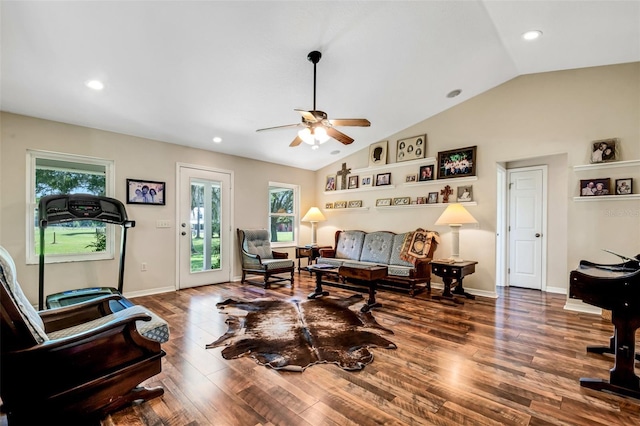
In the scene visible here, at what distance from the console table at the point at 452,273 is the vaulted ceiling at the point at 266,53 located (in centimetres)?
250

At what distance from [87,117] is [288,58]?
2761 mm

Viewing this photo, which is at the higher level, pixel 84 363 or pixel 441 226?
pixel 441 226

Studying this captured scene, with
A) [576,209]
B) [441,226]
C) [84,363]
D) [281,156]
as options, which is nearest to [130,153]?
[281,156]

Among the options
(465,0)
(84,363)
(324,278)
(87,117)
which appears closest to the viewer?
(84,363)

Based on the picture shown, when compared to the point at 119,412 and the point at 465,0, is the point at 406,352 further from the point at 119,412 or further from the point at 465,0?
the point at 465,0

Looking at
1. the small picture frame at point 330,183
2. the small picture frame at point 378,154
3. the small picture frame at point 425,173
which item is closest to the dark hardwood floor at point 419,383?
the small picture frame at point 425,173

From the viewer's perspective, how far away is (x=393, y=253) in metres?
5.17

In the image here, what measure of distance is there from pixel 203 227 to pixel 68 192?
1888mm

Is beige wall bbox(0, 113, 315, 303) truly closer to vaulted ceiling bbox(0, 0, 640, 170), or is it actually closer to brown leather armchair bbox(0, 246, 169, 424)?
vaulted ceiling bbox(0, 0, 640, 170)

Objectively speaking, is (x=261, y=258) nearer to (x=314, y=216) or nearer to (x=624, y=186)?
(x=314, y=216)

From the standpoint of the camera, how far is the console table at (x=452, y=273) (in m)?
4.09

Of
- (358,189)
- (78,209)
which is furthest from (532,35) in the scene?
(78,209)

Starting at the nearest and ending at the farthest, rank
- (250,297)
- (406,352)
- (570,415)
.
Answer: (570,415)
(406,352)
(250,297)

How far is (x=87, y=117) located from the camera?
378 centimetres
